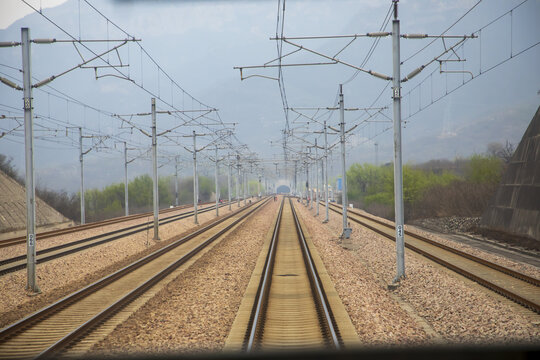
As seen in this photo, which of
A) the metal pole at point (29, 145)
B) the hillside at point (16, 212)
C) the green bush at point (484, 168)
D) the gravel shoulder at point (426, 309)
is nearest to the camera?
the gravel shoulder at point (426, 309)

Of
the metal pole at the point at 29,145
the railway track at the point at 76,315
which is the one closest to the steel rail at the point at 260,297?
the railway track at the point at 76,315

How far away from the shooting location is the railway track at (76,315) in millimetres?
9023

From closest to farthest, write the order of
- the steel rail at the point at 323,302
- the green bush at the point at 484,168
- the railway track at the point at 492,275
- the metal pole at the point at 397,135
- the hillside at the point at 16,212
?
the steel rail at the point at 323,302 < the railway track at the point at 492,275 < the metal pole at the point at 397,135 < the hillside at the point at 16,212 < the green bush at the point at 484,168

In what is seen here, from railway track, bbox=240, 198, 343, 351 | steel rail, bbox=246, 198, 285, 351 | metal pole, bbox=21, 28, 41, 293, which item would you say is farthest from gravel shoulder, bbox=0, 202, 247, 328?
railway track, bbox=240, 198, 343, 351

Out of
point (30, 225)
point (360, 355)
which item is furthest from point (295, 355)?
point (30, 225)

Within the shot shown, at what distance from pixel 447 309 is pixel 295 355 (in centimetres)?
920

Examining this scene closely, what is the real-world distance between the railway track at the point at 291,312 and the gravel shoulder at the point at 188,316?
636 millimetres

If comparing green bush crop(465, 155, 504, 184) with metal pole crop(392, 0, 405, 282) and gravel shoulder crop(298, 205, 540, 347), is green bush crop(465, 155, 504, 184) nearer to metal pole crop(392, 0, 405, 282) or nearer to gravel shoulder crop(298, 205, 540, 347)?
gravel shoulder crop(298, 205, 540, 347)

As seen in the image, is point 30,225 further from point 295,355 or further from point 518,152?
point 518,152

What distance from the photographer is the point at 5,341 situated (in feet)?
31.0

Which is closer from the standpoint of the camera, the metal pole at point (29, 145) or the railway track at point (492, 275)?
the railway track at point (492, 275)

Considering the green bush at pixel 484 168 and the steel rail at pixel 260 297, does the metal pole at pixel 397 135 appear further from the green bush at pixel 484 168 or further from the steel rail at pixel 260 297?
the green bush at pixel 484 168

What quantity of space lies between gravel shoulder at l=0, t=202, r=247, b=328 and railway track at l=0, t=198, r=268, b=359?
77 cm

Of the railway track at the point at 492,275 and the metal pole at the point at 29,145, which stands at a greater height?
the metal pole at the point at 29,145
